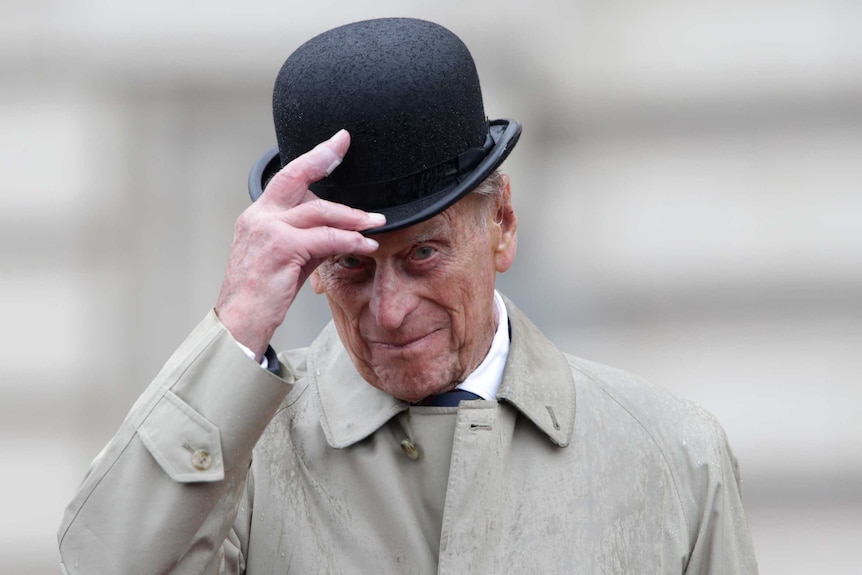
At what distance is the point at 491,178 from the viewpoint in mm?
2357

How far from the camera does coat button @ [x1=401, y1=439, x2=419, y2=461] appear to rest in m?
2.27

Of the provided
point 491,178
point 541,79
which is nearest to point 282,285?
point 491,178

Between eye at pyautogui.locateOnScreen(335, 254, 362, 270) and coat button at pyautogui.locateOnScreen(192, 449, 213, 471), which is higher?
eye at pyautogui.locateOnScreen(335, 254, 362, 270)

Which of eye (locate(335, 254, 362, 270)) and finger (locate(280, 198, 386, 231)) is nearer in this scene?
finger (locate(280, 198, 386, 231))

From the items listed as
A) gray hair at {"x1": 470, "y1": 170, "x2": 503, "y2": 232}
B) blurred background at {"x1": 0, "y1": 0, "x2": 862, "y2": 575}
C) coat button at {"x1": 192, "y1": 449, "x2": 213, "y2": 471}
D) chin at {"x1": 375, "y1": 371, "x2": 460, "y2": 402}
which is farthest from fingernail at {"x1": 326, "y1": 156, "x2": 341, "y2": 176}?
blurred background at {"x1": 0, "y1": 0, "x2": 862, "y2": 575}

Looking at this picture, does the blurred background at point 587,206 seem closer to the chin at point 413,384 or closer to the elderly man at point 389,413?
the elderly man at point 389,413

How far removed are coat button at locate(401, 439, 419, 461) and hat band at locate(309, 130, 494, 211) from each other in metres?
0.47

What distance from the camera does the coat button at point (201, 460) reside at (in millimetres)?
1958

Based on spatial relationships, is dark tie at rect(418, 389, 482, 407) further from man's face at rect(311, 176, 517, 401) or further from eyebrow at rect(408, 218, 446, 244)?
eyebrow at rect(408, 218, 446, 244)

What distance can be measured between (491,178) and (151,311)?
2601 millimetres

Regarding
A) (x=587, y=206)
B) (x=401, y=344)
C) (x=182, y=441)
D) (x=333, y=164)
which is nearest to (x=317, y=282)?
(x=401, y=344)

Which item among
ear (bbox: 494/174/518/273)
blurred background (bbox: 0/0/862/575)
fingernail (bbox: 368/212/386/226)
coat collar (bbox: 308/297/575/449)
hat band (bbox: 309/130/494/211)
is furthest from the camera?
blurred background (bbox: 0/0/862/575)

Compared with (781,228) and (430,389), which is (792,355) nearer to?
(781,228)

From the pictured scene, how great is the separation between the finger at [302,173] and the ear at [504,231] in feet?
1.52
